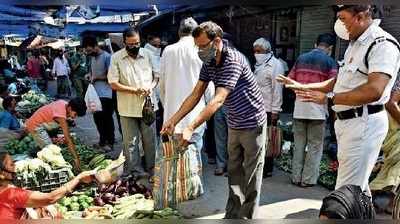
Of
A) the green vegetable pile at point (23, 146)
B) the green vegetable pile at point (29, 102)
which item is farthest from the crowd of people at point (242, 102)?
the green vegetable pile at point (29, 102)

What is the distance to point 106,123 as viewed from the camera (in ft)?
14.4

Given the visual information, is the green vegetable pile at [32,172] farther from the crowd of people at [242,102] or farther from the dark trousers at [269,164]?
the dark trousers at [269,164]

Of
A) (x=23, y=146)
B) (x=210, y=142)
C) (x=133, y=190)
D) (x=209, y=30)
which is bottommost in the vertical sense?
(x=133, y=190)

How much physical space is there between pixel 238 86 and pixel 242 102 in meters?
0.10

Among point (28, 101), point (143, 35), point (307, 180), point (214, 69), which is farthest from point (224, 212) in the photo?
point (28, 101)

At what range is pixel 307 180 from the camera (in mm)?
3303

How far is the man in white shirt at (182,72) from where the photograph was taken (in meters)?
2.77

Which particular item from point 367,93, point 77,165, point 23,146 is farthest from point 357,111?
point 23,146

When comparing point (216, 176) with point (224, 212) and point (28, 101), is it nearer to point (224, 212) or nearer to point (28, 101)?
point (224, 212)

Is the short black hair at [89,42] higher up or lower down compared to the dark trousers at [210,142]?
higher up

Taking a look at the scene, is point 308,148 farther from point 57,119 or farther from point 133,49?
point 57,119

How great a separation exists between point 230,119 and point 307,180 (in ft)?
4.00

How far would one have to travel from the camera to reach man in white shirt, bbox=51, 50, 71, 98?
4.26 m

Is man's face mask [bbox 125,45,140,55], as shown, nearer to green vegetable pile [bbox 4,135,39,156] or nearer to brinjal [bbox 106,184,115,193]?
brinjal [bbox 106,184,115,193]
